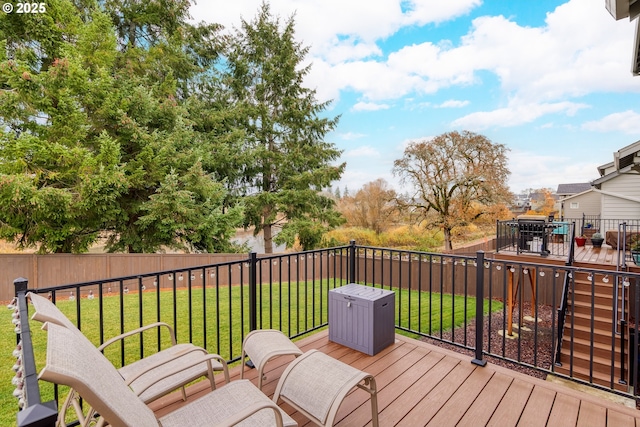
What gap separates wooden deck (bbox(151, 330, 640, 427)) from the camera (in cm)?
217

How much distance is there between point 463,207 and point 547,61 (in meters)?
6.70

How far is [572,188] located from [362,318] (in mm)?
30598

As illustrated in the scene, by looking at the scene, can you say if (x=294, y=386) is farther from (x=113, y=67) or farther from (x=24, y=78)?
(x=113, y=67)

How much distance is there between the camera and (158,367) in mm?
2055

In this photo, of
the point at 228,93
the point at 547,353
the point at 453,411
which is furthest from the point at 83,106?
the point at 547,353

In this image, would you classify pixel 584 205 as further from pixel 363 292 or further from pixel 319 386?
pixel 319 386

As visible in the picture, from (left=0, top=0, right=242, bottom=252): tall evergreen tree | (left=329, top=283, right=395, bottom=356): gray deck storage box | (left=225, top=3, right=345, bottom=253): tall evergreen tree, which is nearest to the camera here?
(left=329, top=283, right=395, bottom=356): gray deck storage box

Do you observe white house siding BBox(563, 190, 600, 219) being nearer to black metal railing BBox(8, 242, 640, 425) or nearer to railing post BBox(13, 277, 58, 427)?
black metal railing BBox(8, 242, 640, 425)

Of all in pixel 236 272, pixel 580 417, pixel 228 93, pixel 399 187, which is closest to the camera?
pixel 580 417

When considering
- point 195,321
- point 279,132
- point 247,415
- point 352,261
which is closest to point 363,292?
point 352,261

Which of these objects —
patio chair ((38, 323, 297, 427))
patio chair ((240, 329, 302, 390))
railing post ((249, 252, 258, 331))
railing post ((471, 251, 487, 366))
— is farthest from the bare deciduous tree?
patio chair ((38, 323, 297, 427))

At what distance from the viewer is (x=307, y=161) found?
13539mm

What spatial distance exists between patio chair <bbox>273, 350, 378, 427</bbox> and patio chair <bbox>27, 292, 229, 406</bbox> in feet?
1.51

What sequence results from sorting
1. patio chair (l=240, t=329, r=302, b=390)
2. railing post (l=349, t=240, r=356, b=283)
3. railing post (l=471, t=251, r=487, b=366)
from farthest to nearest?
railing post (l=349, t=240, r=356, b=283), railing post (l=471, t=251, r=487, b=366), patio chair (l=240, t=329, r=302, b=390)
